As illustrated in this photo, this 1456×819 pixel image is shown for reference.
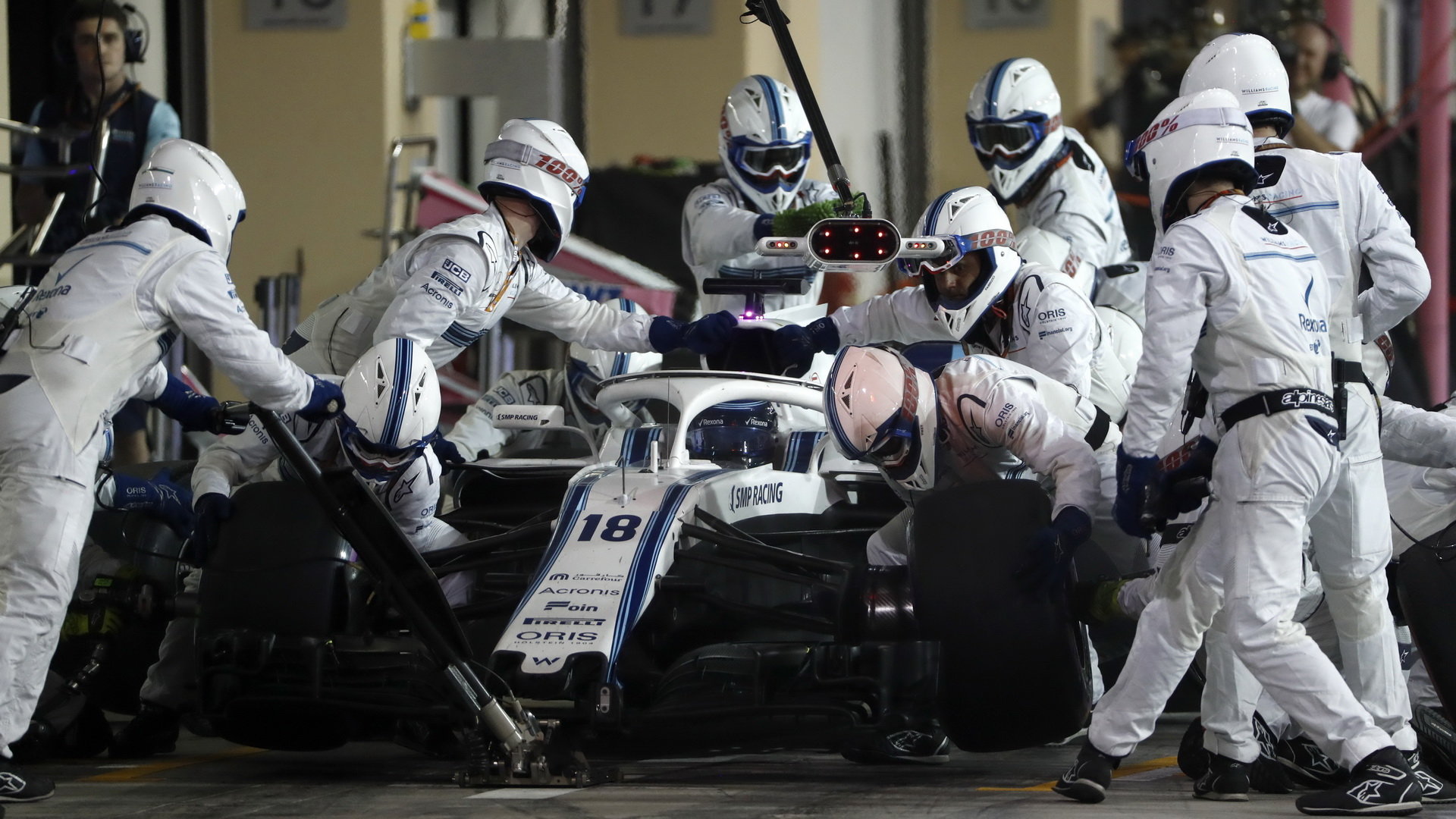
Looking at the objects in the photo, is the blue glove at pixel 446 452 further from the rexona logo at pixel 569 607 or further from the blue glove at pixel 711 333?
the rexona logo at pixel 569 607

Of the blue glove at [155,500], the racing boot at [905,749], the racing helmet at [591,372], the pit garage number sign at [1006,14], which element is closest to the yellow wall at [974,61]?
the pit garage number sign at [1006,14]

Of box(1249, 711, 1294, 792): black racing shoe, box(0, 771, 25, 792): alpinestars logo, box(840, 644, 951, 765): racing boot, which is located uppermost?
box(840, 644, 951, 765): racing boot

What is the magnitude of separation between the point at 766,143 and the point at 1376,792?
4459 mm

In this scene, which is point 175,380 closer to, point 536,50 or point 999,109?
point 999,109

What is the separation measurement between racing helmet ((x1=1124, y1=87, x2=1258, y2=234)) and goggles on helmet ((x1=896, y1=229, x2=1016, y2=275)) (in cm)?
117

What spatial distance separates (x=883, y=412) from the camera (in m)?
5.43

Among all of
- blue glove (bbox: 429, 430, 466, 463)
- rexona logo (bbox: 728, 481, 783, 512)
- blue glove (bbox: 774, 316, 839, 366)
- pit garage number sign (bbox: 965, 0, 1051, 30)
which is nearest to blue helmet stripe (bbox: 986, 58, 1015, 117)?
blue glove (bbox: 774, 316, 839, 366)

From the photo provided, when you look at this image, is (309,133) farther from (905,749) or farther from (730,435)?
(905,749)

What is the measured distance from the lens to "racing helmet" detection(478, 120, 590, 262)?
675 cm

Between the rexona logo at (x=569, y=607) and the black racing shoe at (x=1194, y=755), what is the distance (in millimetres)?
1595

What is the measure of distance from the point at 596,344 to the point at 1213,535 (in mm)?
2962

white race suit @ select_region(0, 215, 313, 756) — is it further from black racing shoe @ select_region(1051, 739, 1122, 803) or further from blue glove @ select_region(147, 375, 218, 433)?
black racing shoe @ select_region(1051, 739, 1122, 803)

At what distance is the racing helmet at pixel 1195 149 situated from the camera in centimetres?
505

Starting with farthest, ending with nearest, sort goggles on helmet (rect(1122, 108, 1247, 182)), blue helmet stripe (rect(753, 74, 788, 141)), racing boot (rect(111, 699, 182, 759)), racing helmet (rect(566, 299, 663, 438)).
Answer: blue helmet stripe (rect(753, 74, 788, 141)) < racing helmet (rect(566, 299, 663, 438)) < racing boot (rect(111, 699, 182, 759)) < goggles on helmet (rect(1122, 108, 1247, 182))
